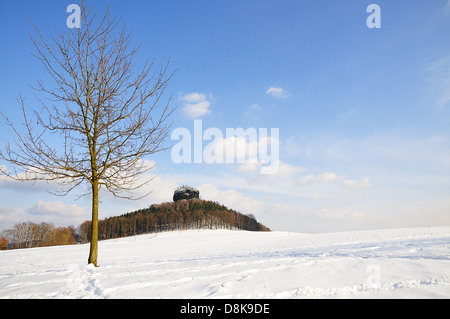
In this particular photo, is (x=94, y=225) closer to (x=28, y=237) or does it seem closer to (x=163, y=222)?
(x=163, y=222)

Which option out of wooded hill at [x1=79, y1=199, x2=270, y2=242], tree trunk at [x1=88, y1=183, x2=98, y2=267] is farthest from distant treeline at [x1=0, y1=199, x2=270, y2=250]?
tree trunk at [x1=88, y1=183, x2=98, y2=267]

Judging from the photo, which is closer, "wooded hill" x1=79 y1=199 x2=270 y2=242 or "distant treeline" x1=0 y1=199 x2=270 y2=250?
"distant treeline" x1=0 y1=199 x2=270 y2=250

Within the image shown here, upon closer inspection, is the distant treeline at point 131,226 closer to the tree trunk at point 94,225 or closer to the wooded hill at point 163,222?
the wooded hill at point 163,222

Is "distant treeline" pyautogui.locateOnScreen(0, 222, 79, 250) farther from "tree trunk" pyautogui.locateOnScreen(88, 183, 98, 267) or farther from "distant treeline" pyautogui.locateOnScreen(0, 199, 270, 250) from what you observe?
"tree trunk" pyautogui.locateOnScreen(88, 183, 98, 267)

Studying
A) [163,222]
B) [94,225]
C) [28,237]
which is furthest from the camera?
[163,222]

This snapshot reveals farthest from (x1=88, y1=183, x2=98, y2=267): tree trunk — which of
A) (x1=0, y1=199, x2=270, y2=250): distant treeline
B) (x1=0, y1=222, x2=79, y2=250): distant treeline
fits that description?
(x1=0, y1=222, x2=79, y2=250): distant treeline

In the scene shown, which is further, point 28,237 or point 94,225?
point 28,237

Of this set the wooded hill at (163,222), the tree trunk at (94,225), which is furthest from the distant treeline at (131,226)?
the tree trunk at (94,225)

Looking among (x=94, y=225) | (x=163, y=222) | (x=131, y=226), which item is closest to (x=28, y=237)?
(x=131, y=226)

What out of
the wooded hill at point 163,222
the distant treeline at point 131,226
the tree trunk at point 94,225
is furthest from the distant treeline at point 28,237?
the tree trunk at point 94,225

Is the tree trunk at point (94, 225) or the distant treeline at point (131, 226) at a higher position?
the tree trunk at point (94, 225)

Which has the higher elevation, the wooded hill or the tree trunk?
the tree trunk

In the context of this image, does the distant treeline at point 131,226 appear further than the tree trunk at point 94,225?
Yes
